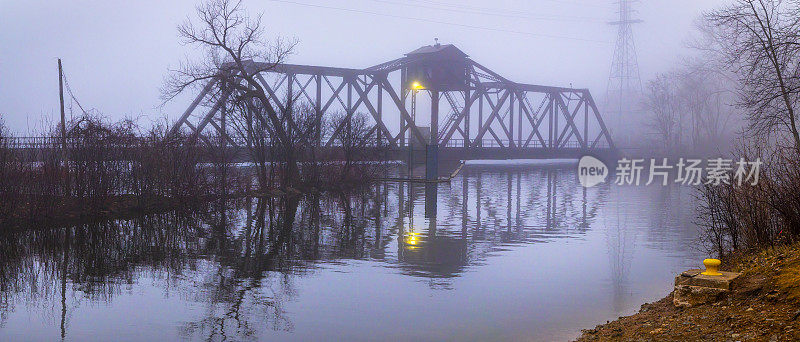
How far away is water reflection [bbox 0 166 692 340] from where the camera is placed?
10.5m

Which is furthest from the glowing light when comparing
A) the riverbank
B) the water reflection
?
the riverbank

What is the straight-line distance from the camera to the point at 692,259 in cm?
1605

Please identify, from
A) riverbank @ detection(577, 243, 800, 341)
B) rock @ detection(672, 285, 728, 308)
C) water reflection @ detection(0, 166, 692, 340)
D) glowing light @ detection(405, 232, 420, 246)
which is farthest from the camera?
glowing light @ detection(405, 232, 420, 246)

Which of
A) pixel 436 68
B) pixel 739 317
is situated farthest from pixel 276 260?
pixel 436 68

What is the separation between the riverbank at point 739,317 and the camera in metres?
7.93

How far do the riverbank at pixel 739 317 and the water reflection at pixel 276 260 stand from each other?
1.15m

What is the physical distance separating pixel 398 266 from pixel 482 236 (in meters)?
5.51

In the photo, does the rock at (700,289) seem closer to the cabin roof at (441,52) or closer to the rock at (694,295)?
the rock at (694,295)

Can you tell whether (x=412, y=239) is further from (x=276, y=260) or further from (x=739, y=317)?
(x=739, y=317)

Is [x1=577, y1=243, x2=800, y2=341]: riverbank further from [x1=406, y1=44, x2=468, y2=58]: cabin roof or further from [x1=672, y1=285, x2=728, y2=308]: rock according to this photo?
[x1=406, y1=44, x2=468, y2=58]: cabin roof

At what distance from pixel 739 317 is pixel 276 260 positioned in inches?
371

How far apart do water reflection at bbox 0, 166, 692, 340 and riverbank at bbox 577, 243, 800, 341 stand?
3.78ft

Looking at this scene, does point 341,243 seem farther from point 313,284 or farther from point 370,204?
point 370,204

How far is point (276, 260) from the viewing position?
15.7m
